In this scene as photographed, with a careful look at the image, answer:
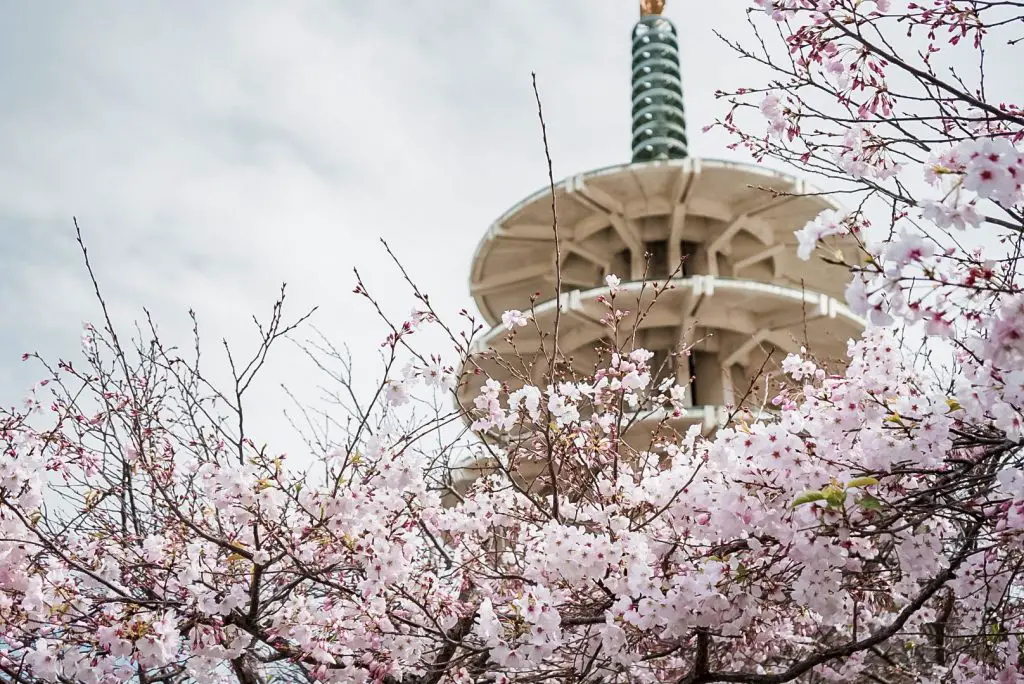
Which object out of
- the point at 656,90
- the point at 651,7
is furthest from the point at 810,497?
the point at 651,7

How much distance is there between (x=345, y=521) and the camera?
14.5 ft

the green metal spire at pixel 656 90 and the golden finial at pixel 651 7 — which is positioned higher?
the golden finial at pixel 651 7

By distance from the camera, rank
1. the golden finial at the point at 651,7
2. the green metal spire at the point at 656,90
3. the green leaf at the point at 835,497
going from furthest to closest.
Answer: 1. the golden finial at the point at 651,7
2. the green metal spire at the point at 656,90
3. the green leaf at the point at 835,497

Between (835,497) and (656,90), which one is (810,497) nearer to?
(835,497)

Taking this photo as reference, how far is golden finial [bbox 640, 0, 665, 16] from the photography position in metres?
29.3

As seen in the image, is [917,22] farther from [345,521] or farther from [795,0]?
[345,521]

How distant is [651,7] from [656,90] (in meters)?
4.67

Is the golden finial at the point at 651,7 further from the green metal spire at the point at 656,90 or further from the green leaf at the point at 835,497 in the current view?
the green leaf at the point at 835,497

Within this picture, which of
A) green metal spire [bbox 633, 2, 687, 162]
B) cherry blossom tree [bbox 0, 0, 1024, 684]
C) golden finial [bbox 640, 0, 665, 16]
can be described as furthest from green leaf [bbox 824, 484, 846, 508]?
golden finial [bbox 640, 0, 665, 16]

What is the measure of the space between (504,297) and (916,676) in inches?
631

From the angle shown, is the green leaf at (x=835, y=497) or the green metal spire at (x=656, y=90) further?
the green metal spire at (x=656, y=90)

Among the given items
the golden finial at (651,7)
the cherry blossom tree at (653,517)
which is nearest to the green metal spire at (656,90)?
the golden finial at (651,7)

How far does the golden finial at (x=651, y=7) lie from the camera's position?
96.2 feet

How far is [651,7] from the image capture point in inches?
1158
